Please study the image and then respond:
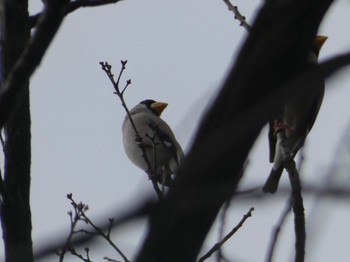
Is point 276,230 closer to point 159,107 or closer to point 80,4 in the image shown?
point 80,4

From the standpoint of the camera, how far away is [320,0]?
45.8 inches

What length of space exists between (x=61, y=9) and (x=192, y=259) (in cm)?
58

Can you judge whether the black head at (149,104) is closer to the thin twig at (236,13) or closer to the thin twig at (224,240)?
the thin twig at (236,13)

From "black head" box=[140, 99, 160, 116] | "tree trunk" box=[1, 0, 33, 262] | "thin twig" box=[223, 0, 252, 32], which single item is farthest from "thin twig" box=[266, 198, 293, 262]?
"black head" box=[140, 99, 160, 116]

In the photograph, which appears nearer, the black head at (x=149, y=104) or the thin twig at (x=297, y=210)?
the thin twig at (x=297, y=210)

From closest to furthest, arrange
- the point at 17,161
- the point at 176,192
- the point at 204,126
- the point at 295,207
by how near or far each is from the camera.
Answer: the point at 176,192, the point at 204,126, the point at 17,161, the point at 295,207

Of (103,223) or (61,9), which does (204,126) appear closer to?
(103,223)

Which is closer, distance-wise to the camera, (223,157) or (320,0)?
(223,157)

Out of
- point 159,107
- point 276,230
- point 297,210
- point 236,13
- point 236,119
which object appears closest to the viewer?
point 236,119

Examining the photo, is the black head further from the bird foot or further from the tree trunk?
the tree trunk

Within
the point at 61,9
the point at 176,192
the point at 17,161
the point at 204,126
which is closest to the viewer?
the point at 176,192

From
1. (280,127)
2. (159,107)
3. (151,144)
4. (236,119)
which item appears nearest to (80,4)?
(280,127)

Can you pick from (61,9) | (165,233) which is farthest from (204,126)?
(61,9)

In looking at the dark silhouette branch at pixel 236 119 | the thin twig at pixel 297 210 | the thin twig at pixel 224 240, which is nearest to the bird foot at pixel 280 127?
the thin twig at pixel 297 210
